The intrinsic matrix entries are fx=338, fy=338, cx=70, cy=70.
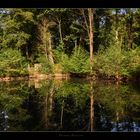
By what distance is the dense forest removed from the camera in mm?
13132

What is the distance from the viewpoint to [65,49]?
58.0ft

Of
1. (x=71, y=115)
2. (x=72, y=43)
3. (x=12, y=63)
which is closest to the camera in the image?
(x=71, y=115)

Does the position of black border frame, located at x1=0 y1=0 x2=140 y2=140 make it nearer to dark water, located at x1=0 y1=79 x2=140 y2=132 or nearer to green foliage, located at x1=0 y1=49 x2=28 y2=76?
dark water, located at x1=0 y1=79 x2=140 y2=132

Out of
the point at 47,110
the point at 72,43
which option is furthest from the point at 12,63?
the point at 47,110

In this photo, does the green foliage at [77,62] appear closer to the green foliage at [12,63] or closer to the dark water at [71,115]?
the green foliage at [12,63]

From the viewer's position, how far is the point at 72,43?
17.2 metres

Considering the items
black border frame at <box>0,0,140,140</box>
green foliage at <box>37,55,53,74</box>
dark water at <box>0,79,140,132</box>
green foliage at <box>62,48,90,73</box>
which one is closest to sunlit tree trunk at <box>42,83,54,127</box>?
dark water at <box>0,79,140,132</box>

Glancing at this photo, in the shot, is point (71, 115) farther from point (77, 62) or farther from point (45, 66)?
point (45, 66)

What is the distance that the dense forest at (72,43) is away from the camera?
13132 millimetres

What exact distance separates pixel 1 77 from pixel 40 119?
11923 mm

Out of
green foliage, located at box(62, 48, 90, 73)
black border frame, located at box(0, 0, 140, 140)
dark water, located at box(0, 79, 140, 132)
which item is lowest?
dark water, located at box(0, 79, 140, 132)
